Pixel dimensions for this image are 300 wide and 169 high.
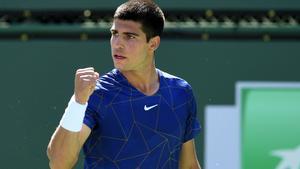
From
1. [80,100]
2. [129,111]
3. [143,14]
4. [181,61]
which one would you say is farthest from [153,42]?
[181,61]

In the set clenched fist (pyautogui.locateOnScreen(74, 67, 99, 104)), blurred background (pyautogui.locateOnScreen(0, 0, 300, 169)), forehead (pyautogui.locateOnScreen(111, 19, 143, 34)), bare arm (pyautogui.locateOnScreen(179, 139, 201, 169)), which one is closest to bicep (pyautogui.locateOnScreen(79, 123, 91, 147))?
clenched fist (pyautogui.locateOnScreen(74, 67, 99, 104))

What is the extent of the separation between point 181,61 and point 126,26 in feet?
6.54

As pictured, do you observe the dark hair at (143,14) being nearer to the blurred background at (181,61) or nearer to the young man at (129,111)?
the young man at (129,111)

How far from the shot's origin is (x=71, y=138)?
2.93m

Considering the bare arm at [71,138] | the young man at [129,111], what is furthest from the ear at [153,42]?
the bare arm at [71,138]

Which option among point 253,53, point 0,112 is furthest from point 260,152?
point 0,112

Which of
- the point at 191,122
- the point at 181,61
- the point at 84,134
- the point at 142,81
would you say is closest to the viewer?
the point at 84,134

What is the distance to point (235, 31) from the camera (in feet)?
17.0

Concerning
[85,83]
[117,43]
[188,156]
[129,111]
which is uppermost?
[117,43]

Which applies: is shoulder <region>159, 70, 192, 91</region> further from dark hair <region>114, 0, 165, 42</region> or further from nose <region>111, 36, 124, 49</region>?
nose <region>111, 36, 124, 49</region>

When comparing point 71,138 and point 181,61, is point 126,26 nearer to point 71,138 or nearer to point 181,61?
point 71,138

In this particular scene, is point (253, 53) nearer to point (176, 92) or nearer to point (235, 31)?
point (235, 31)

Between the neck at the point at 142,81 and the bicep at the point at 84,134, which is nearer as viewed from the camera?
the bicep at the point at 84,134

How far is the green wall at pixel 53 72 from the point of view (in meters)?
5.12
